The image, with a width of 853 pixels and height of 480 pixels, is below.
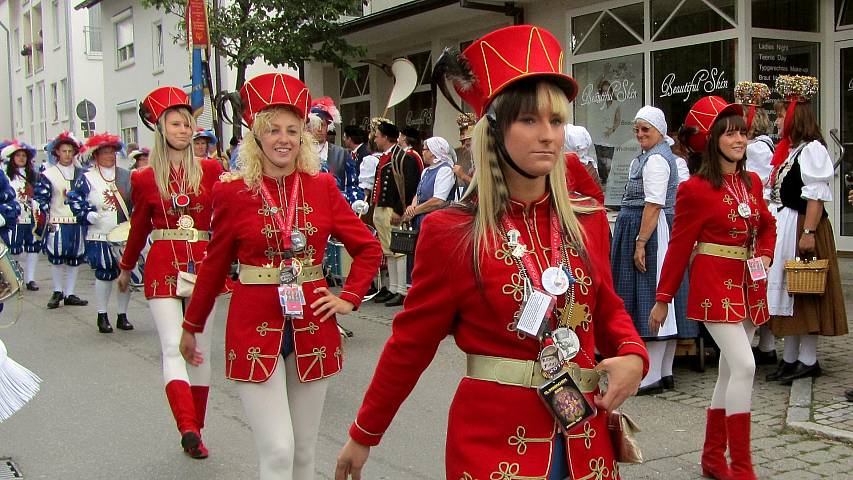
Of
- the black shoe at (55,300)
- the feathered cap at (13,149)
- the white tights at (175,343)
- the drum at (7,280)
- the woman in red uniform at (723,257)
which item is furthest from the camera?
the feathered cap at (13,149)

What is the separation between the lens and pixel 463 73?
97.2 inches

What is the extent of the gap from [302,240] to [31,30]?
44194 mm

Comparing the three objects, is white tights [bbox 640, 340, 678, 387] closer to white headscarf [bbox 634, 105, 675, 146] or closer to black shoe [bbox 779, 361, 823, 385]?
black shoe [bbox 779, 361, 823, 385]

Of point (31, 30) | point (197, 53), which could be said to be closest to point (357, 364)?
point (197, 53)

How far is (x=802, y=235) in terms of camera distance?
21.8 ft

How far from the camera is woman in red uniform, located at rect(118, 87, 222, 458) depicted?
541 cm

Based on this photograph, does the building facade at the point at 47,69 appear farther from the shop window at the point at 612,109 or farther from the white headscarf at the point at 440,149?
the white headscarf at the point at 440,149

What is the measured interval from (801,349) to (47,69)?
39423mm

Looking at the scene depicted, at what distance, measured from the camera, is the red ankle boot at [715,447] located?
4820 millimetres

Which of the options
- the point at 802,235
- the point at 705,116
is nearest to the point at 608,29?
the point at 802,235

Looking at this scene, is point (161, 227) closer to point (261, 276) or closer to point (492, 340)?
point (261, 276)

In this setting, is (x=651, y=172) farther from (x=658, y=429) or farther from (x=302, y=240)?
(x=302, y=240)

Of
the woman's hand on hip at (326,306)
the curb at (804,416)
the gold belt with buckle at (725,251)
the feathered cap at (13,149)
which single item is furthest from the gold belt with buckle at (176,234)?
the feathered cap at (13,149)

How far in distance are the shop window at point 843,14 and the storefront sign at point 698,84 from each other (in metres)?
1.45
